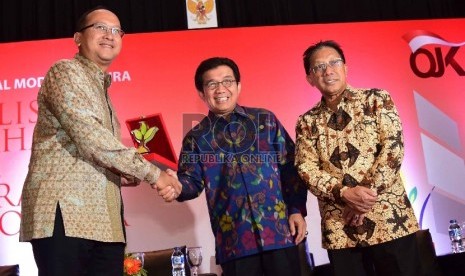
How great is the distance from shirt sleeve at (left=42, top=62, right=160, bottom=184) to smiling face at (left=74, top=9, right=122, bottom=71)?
0.19 meters

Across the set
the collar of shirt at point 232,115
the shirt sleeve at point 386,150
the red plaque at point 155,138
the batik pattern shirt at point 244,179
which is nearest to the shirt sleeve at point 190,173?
the batik pattern shirt at point 244,179

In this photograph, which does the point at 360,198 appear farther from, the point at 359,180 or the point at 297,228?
the point at 297,228

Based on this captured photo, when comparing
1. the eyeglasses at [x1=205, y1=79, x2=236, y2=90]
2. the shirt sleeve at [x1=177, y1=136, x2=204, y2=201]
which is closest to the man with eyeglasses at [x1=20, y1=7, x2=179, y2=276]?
the shirt sleeve at [x1=177, y1=136, x2=204, y2=201]

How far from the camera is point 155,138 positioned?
440cm

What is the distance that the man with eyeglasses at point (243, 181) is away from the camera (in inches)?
89.8

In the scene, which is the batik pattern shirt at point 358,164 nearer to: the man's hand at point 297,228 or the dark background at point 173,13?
the man's hand at point 297,228

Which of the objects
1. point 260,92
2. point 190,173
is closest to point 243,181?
point 190,173

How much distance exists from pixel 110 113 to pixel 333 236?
98cm

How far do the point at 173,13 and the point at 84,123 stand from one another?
10.4 feet

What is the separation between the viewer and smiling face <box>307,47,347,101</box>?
8.00ft

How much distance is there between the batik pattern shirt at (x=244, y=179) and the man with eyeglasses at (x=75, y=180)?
1.14 ft

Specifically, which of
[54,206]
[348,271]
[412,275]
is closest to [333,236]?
[348,271]

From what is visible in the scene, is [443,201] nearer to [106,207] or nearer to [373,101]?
[373,101]

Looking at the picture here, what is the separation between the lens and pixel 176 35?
182 inches
